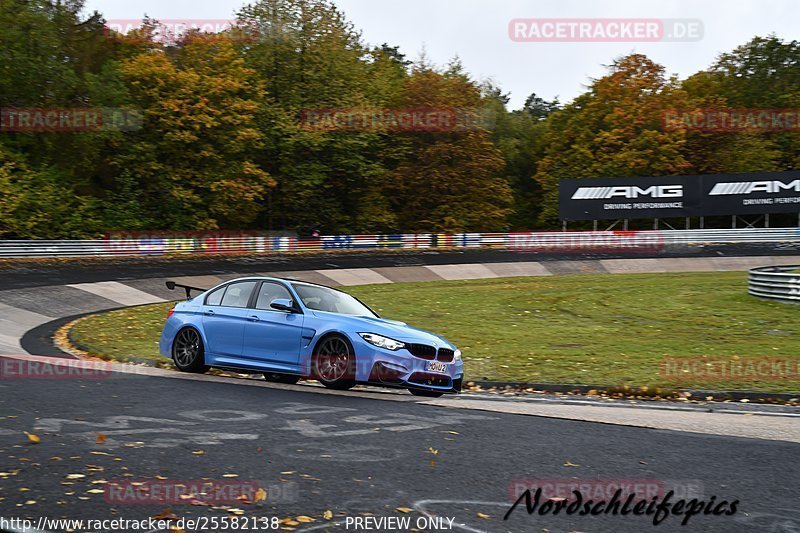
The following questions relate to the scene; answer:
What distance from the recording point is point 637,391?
12.2 metres

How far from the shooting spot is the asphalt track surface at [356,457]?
18.6 ft

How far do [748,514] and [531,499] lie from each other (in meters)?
1.41

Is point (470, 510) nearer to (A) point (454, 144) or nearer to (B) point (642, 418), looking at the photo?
(B) point (642, 418)

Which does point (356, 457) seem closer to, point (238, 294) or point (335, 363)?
point (335, 363)

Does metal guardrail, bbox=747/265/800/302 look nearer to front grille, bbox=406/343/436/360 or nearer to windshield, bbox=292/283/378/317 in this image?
windshield, bbox=292/283/378/317

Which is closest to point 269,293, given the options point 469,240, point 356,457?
point 356,457

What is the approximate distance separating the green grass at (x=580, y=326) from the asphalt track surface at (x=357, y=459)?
15.5 ft

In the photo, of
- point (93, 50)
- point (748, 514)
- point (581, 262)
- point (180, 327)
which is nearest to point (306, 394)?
point (180, 327)

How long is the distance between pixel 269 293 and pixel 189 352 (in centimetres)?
168

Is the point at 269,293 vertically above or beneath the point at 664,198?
beneath

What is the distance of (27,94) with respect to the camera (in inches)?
1812

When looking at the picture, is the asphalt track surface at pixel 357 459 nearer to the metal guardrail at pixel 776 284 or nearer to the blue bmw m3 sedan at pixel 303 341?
the blue bmw m3 sedan at pixel 303 341

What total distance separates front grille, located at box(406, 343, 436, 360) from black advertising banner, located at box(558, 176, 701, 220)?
44.6 meters

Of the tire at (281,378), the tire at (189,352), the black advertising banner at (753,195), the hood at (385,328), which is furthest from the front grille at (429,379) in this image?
the black advertising banner at (753,195)
